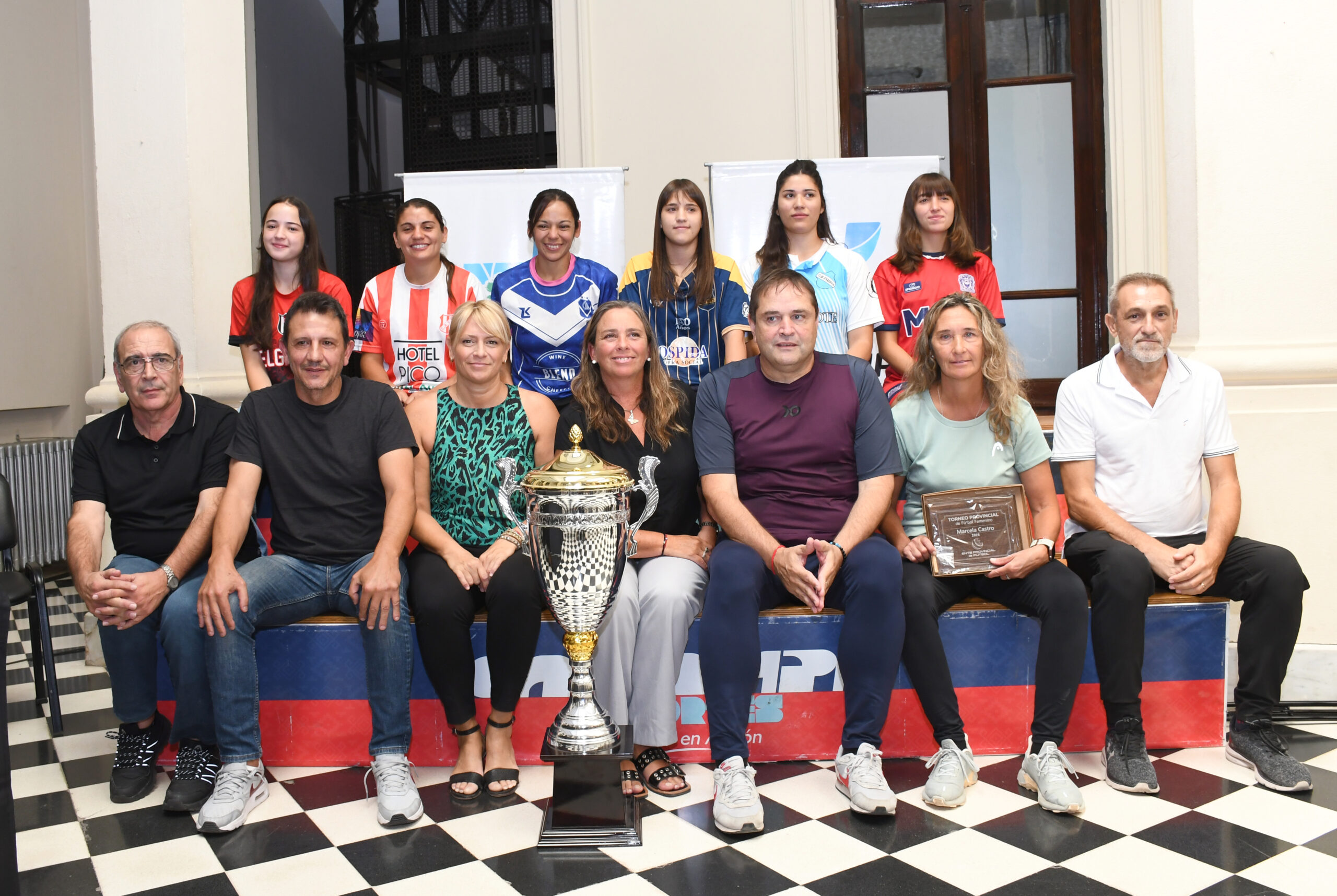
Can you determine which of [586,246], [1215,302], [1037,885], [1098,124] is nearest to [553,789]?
[1037,885]

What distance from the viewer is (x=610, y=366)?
248 centimetres

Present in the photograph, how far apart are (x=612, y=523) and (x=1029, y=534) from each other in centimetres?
A: 104

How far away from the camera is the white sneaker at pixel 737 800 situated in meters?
1.99

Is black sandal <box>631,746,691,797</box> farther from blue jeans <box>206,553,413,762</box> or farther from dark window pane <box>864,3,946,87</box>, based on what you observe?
dark window pane <box>864,3,946,87</box>

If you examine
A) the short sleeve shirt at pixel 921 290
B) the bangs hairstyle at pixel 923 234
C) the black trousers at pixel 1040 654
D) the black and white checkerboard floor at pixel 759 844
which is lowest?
the black and white checkerboard floor at pixel 759 844

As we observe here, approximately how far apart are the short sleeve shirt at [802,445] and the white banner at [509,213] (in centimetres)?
193

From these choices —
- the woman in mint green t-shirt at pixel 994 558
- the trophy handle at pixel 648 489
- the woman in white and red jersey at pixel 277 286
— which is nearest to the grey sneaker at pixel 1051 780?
the woman in mint green t-shirt at pixel 994 558

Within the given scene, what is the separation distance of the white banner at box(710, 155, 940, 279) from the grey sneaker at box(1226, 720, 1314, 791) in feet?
7.72

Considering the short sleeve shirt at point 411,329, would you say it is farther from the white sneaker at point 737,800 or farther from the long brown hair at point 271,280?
the white sneaker at point 737,800

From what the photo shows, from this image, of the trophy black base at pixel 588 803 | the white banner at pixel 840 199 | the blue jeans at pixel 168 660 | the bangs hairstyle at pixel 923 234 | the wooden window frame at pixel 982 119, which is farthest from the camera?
the wooden window frame at pixel 982 119

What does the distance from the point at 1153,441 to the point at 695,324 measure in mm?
1317

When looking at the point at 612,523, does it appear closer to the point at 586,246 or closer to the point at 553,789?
the point at 553,789

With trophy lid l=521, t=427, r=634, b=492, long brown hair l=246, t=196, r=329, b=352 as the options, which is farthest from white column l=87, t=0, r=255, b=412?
trophy lid l=521, t=427, r=634, b=492

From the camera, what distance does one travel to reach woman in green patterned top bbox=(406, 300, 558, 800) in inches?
89.9
